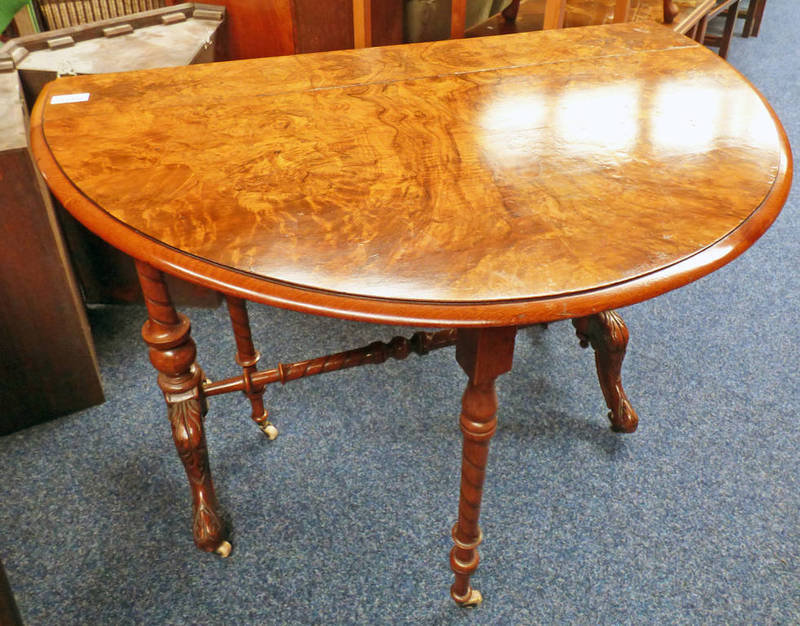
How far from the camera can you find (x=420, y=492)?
1483 mm

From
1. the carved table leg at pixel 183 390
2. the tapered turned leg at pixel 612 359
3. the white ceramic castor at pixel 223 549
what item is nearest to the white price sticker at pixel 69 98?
the carved table leg at pixel 183 390

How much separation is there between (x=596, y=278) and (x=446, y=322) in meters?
0.18

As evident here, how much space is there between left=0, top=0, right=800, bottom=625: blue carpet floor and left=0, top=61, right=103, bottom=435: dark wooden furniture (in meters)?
0.08

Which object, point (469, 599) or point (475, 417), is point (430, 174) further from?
point (469, 599)

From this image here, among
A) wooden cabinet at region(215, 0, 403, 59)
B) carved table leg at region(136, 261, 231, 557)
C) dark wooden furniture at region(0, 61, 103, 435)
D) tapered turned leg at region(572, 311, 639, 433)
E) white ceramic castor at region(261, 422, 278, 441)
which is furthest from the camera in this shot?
wooden cabinet at region(215, 0, 403, 59)

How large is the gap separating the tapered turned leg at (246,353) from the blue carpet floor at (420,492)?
0.30ft

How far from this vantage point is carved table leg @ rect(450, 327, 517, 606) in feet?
3.05

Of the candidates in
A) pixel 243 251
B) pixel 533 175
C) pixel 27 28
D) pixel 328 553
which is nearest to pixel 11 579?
pixel 328 553

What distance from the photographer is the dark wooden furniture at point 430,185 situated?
775mm

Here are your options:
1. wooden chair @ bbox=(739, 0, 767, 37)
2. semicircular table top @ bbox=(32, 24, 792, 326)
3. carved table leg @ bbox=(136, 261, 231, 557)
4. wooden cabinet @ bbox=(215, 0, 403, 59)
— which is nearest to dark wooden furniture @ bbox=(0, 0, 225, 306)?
wooden cabinet @ bbox=(215, 0, 403, 59)

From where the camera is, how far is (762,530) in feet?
4.59

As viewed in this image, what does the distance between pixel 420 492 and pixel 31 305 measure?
93cm

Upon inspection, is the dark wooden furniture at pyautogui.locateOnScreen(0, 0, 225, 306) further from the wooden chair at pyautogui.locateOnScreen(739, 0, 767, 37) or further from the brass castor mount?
the wooden chair at pyautogui.locateOnScreen(739, 0, 767, 37)

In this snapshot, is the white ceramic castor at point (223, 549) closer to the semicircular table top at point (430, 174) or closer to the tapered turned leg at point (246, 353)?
the tapered turned leg at point (246, 353)
